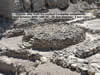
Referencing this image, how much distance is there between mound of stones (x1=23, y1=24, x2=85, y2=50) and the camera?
13.2m

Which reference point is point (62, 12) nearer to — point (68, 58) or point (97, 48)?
point (97, 48)

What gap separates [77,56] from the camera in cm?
1092

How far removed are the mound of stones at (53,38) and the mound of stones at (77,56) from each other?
63.6 inches

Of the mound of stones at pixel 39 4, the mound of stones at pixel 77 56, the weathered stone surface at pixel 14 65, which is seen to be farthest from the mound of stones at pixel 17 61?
the mound of stones at pixel 39 4

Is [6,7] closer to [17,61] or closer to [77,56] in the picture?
[17,61]

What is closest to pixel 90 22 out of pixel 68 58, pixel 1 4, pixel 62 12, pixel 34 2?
pixel 62 12

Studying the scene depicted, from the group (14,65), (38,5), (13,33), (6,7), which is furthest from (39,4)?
(14,65)

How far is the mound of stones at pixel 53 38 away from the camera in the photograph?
13203mm

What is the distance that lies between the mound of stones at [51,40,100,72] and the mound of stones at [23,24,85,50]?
5.30ft

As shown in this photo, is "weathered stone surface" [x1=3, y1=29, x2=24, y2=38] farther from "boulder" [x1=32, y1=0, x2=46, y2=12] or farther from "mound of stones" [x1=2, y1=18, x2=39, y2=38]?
"boulder" [x1=32, y1=0, x2=46, y2=12]

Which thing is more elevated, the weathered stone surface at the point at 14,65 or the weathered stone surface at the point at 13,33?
the weathered stone surface at the point at 13,33

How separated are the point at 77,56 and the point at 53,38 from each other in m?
2.87

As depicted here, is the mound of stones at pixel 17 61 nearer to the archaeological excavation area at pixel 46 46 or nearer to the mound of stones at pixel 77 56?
the archaeological excavation area at pixel 46 46

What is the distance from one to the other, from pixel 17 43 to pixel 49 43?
2.81 meters
